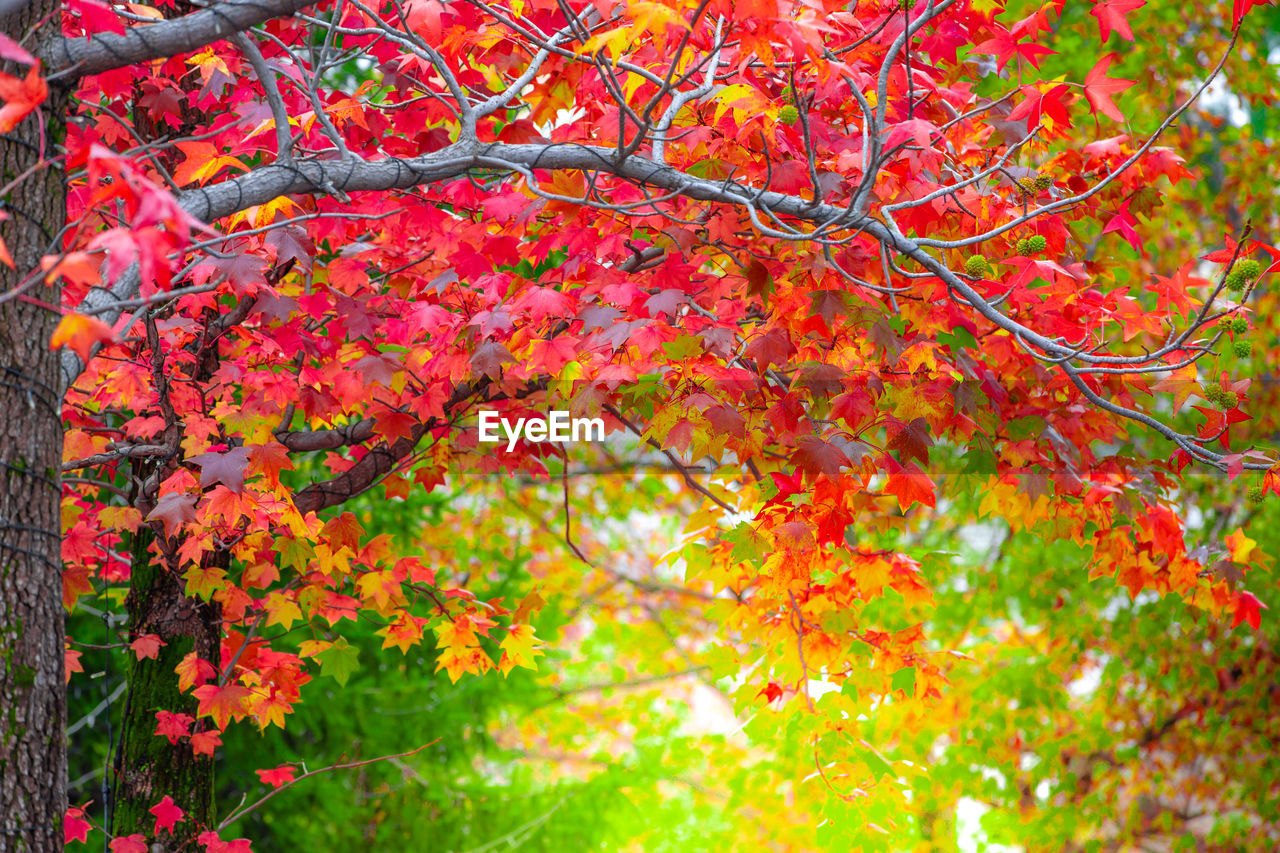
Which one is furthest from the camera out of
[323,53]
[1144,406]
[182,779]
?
[1144,406]

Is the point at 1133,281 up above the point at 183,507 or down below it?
above

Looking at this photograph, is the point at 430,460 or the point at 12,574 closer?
the point at 12,574

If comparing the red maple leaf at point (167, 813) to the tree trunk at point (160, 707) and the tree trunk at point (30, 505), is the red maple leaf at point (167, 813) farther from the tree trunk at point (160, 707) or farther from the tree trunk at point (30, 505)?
the tree trunk at point (30, 505)

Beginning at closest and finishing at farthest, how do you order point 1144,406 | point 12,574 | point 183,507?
point 12,574, point 183,507, point 1144,406

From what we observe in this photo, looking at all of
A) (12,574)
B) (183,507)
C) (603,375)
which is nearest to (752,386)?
(603,375)

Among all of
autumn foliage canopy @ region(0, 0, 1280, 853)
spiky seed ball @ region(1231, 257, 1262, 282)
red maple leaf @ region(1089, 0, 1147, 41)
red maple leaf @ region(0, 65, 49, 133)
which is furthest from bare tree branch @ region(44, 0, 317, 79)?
spiky seed ball @ region(1231, 257, 1262, 282)

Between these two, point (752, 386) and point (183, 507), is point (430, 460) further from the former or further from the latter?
point (752, 386)

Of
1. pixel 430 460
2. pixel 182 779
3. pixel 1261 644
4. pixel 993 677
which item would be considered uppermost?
pixel 430 460

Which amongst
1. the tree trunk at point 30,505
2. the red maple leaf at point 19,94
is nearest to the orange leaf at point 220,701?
the tree trunk at point 30,505

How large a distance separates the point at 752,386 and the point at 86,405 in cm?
313

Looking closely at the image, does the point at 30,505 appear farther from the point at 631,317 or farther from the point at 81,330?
the point at 631,317

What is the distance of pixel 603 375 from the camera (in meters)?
3.06

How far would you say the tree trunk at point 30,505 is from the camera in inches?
83.1

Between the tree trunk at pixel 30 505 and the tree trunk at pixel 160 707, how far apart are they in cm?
159
